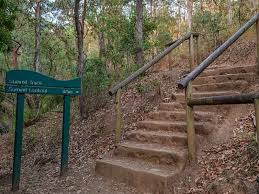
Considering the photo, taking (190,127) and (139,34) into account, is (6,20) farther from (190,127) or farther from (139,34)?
(190,127)

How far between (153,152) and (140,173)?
1.78 ft

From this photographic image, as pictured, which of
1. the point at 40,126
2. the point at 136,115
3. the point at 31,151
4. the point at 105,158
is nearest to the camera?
the point at 105,158

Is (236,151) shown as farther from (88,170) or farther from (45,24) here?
(45,24)

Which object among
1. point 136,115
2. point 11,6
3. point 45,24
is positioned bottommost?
point 136,115

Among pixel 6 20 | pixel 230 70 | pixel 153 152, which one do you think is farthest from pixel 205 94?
pixel 6 20

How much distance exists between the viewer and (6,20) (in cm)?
820

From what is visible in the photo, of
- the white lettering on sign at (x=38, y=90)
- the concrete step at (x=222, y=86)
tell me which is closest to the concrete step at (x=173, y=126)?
A: the concrete step at (x=222, y=86)

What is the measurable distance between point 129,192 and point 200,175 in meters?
1.15

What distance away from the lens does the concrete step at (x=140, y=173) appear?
506 cm

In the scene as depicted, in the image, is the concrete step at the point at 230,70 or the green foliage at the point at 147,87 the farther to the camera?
the green foliage at the point at 147,87

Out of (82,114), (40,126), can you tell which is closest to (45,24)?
(40,126)

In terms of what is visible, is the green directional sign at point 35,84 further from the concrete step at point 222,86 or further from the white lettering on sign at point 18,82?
the concrete step at point 222,86

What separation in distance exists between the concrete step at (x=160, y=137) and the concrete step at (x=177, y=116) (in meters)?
0.44

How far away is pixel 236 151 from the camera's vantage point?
16.9 ft
